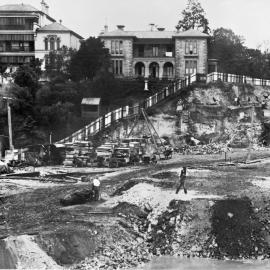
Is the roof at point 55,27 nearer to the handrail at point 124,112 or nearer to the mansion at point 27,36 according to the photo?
the mansion at point 27,36

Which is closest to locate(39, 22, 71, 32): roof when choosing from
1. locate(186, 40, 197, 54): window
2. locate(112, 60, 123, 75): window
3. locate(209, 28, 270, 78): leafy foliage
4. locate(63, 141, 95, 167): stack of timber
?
locate(112, 60, 123, 75): window

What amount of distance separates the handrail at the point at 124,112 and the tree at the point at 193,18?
22575 mm

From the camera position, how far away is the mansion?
73.8m

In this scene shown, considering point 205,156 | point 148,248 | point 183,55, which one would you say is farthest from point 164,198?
point 183,55

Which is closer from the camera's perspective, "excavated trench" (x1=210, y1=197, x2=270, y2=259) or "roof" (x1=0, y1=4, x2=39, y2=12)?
"excavated trench" (x1=210, y1=197, x2=270, y2=259)

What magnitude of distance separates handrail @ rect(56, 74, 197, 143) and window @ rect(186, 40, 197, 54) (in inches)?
227

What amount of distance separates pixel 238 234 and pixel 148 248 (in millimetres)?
4647

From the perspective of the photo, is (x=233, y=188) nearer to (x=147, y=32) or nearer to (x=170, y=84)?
(x=170, y=84)

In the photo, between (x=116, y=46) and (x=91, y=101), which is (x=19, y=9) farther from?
(x=91, y=101)

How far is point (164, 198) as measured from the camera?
107 feet

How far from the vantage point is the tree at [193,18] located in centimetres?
8912

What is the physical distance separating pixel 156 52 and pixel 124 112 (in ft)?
59.3

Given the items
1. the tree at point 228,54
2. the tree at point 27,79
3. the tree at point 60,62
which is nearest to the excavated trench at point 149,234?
the tree at point 27,79

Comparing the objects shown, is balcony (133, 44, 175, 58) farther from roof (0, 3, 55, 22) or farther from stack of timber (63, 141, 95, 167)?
stack of timber (63, 141, 95, 167)
